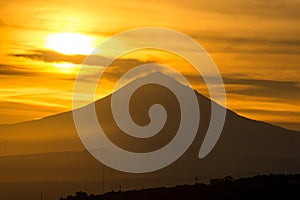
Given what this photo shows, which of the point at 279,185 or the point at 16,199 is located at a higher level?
the point at 16,199

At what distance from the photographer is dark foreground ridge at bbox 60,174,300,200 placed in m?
56.2

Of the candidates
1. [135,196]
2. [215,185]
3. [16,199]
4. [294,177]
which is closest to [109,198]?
[135,196]

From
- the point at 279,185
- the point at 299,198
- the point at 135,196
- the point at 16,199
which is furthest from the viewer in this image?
the point at 16,199

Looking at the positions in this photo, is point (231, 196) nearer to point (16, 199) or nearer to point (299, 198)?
point (299, 198)

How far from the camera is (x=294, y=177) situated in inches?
2422

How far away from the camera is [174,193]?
6131cm

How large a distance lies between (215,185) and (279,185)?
479 cm

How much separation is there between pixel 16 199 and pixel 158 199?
136 m

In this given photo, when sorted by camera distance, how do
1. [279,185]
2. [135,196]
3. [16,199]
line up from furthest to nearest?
[16,199] < [135,196] < [279,185]

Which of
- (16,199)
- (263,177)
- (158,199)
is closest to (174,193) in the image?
(158,199)

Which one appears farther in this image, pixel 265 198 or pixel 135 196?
pixel 135 196

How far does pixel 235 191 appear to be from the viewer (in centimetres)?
5803

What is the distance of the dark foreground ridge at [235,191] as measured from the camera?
56.2 metres

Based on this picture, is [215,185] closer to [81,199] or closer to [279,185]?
[279,185]
